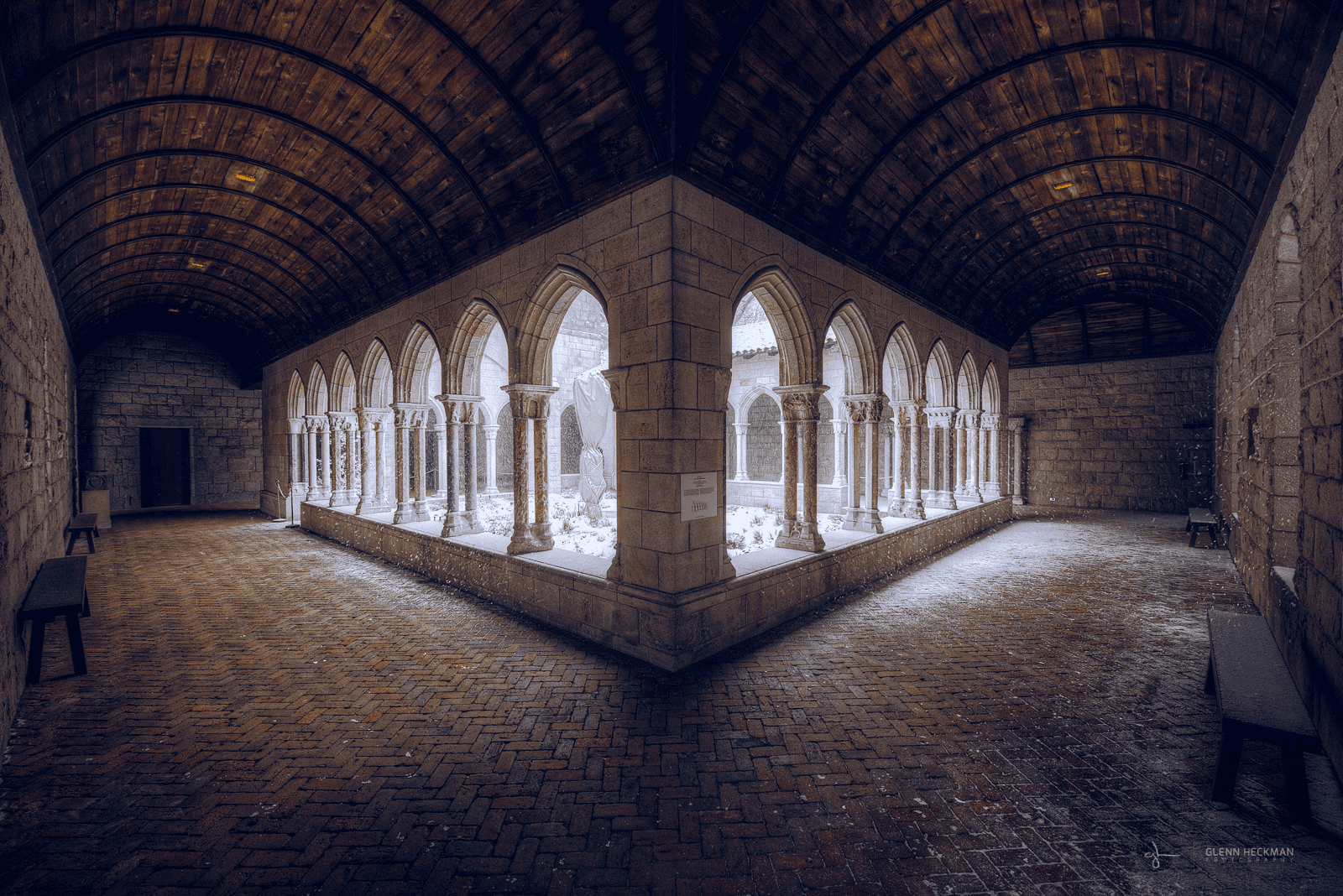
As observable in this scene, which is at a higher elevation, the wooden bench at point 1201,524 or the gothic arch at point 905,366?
the gothic arch at point 905,366

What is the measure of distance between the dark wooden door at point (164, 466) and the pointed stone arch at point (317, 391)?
22.4ft

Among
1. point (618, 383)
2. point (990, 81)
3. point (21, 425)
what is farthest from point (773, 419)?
point (21, 425)

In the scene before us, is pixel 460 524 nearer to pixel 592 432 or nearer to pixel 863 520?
pixel 592 432

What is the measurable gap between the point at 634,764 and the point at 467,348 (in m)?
5.59

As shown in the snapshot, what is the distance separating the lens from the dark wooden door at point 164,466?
1488 cm

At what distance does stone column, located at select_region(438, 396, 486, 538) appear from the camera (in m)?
7.17

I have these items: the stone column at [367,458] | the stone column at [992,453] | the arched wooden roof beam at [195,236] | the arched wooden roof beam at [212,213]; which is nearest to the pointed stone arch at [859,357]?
the stone column at [992,453]

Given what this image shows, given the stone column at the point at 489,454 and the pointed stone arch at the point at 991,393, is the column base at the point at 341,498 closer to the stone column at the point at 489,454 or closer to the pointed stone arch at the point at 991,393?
the stone column at the point at 489,454

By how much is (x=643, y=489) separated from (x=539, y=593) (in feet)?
5.49

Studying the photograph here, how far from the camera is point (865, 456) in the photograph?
7.63 metres

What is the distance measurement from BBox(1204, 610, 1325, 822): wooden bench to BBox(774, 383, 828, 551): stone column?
3307 mm

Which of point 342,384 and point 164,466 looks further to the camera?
point 164,466

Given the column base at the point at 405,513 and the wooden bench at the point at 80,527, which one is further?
the wooden bench at the point at 80,527

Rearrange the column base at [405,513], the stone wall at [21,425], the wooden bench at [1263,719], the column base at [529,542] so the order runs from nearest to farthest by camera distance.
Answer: the wooden bench at [1263,719]
the stone wall at [21,425]
the column base at [529,542]
the column base at [405,513]
